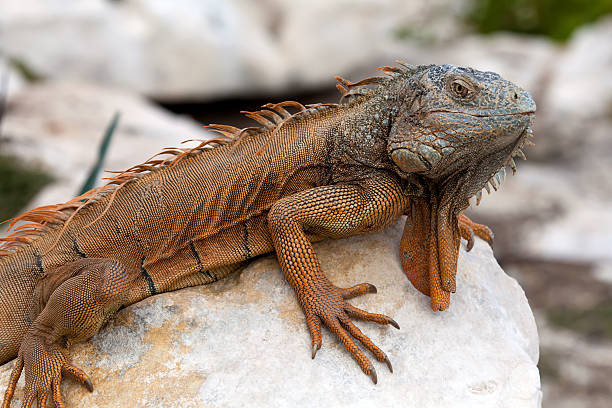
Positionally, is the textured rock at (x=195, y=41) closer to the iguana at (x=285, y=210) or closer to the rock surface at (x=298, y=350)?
the iguana at (x=285, y=210)

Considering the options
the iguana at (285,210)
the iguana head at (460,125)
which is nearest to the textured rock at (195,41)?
the iguana at (285,210)

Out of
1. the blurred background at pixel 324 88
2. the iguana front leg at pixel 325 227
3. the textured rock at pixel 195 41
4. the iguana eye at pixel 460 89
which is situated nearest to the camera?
the iguana eye at pixel 460 89

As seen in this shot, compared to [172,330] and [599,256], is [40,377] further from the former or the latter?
[599,256]

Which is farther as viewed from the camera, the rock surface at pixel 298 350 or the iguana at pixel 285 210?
the iguana at pixel 285 210

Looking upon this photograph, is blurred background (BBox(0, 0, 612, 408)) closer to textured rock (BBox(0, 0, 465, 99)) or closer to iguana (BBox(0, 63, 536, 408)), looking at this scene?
textured rock (BBox(0, 0, 465, 99))

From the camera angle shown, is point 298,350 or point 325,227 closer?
point 298,350

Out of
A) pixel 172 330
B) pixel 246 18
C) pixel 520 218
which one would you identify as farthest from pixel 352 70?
pixel 172 330

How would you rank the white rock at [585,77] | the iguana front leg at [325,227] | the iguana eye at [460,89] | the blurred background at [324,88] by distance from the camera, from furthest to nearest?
the white rock at [585,77] < the blurred background at [324,88] < the iguana front leg at [325,227] < the iguana eye at [460,89]

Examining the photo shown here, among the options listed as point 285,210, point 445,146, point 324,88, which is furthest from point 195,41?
point 445,146

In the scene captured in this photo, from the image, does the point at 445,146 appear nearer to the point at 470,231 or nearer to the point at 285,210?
the point at 285,210
